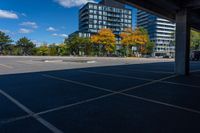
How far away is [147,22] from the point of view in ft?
435

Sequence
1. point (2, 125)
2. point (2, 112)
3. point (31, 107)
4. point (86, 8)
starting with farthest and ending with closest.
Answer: point (86, 8) → point (31, 107) → point (2, 112) → point (2, 125)

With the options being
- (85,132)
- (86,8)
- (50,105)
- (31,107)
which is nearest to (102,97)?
(50,105)

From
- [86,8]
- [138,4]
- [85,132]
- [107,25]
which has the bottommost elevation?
[85,132]

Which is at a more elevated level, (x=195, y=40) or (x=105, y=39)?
(x=195, y=40)

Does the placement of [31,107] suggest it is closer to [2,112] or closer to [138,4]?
A: [2,112]

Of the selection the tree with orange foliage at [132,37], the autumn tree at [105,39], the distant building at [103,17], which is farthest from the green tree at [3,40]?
the distant building at [103,17]

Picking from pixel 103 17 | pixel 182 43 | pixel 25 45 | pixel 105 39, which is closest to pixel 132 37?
pixel 105 39

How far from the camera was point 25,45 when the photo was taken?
7169 cm

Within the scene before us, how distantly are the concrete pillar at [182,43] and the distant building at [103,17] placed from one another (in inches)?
3976

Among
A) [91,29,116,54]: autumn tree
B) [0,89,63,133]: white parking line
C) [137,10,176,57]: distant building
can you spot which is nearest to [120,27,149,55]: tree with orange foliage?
[91,29,116,54]: autumn tree

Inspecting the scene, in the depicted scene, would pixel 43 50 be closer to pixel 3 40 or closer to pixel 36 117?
pixel 3 40

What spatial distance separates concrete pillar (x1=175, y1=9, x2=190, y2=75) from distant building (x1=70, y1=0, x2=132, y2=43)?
100986 millimetres

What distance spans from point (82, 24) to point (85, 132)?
410 ft

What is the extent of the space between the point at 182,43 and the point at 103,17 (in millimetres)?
113538
